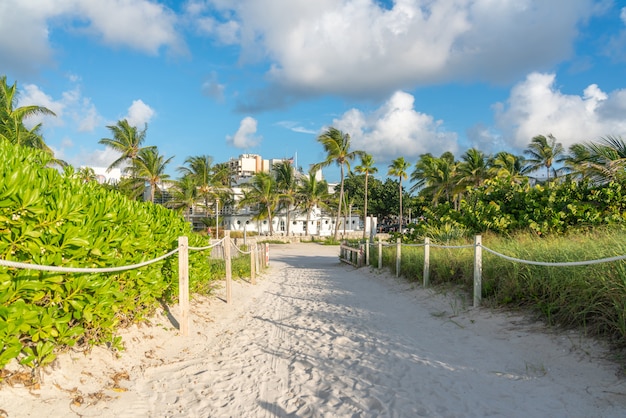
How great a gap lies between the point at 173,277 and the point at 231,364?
7.45ft

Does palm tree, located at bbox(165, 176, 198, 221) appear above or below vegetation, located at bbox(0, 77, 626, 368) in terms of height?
above

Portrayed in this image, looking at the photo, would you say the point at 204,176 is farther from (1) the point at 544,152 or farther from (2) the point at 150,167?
(1) the point at 544,152

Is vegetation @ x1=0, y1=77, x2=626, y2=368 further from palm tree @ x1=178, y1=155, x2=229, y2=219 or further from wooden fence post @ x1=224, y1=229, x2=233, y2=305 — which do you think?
palm tree @ x1=178, y1=155, x2=229, y2=219

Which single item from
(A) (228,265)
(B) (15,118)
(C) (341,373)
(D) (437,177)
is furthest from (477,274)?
(D) (437,177)

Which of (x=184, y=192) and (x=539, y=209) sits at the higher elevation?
(x=184, y=192)

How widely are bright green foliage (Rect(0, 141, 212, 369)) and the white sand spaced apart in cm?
42

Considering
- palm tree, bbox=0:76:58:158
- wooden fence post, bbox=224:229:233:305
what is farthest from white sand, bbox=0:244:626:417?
palm tree, bbox=0:76:58:158

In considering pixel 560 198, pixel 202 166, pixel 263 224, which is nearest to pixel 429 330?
pixel 560 198

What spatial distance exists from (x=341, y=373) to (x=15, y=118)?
2464cm

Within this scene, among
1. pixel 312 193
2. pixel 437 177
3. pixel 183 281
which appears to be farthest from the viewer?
pixel 312 193

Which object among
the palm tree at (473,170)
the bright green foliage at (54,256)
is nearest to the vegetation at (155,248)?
the bright green foliage at (54,256)

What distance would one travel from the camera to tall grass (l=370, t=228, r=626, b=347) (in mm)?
4668

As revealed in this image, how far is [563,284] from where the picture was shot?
555 centimetres

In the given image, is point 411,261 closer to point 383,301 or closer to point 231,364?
point 383,301
